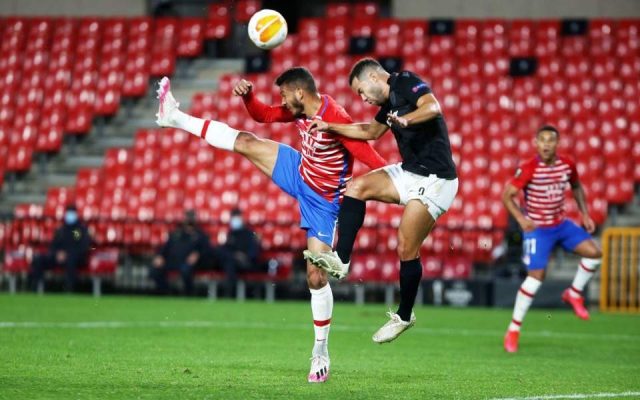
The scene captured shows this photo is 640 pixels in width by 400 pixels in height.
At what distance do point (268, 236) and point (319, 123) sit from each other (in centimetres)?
1235

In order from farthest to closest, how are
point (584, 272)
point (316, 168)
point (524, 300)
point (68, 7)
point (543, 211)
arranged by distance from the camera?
point (68, 7) → point (584, 272) → point (543, 211) → point (524, 300) → point (316, 168)

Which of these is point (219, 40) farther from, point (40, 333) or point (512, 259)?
point (40, 333)

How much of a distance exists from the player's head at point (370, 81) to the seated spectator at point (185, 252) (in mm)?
11316

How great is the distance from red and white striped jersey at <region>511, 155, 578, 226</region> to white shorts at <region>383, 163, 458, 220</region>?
3.42m

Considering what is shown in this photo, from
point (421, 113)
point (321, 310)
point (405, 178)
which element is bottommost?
point (321, 310)

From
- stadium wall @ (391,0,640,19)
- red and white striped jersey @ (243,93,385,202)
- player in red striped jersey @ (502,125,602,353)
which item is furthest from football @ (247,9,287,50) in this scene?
stadium wall @ (391,0,640,19)

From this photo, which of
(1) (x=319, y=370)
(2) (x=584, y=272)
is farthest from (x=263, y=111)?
(2) (x=584, y=272)

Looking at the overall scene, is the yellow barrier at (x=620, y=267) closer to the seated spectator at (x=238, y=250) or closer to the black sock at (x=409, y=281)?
the seated spectator at (x=238, y=250)

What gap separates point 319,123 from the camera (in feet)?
27.6

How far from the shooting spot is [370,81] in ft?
28.9

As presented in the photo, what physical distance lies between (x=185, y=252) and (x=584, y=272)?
8.83m

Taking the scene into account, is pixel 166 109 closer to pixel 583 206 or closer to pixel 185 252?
pixel 583 206

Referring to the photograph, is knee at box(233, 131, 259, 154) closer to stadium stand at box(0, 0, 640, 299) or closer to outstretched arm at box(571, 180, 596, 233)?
outstretched arm at box(571, 180, 596, 233)

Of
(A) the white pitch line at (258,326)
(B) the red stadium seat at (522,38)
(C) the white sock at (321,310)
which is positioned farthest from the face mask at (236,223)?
(C) the white sock at (321,310)
